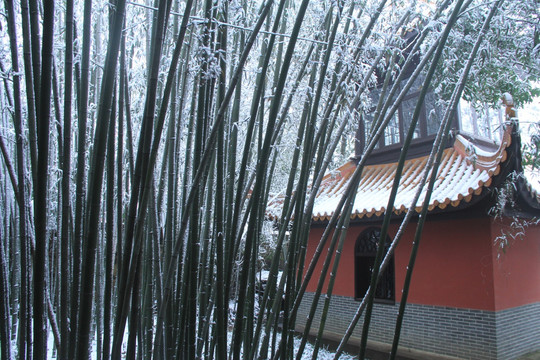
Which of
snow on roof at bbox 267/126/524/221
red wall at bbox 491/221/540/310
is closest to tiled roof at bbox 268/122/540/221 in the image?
snow on roof at bbox 267/126/524/221

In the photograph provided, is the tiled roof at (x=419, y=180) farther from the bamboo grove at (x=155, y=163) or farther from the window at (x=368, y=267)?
the bamboo grove at (x=155, y=163)

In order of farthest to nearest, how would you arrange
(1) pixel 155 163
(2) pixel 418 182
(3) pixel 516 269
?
(2) pixel 418 182, (3) pixel 516 269, (1) pixel 155 163

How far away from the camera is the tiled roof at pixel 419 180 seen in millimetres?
3637

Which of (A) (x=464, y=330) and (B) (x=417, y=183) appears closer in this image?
(A) (x=464, y=330)

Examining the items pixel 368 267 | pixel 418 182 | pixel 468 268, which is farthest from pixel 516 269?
pixel 368 267

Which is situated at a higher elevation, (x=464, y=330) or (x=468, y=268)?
(x=468, y=268)

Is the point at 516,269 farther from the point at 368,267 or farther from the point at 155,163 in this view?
the point at 155,163

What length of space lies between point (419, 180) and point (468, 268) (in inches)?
43.1

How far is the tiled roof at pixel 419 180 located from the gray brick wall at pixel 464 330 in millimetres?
1069

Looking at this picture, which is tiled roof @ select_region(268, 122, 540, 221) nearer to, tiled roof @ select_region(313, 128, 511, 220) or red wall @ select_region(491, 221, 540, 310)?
tiled roof @ select_region(313, 128, 511, 220)

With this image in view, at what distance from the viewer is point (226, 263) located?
1.40 m

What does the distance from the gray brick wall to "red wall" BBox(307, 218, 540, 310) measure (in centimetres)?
9

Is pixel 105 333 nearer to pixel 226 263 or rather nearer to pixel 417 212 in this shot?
pixel 226 263

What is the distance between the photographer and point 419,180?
15.8ft
